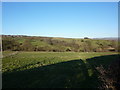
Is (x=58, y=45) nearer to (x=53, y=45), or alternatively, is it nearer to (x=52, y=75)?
(x=53, y=45)

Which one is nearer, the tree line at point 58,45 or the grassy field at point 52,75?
the grassy field at point 52,75

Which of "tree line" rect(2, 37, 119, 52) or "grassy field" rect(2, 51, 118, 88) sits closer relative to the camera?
"grassy field" rect(2, 51, 118, 88)

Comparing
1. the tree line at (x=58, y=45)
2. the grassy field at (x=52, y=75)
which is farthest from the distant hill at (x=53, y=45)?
the grassy field at (x=52, y=75)

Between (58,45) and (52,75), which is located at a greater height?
(58,45)

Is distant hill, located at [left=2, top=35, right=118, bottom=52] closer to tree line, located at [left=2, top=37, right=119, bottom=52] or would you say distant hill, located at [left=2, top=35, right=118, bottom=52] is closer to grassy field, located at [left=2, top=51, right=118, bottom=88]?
tree line, located at [left=2, top=37, right=119, bottom=52]

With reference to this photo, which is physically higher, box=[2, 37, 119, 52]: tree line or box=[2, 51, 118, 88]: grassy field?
box=[2, 37, 119, 52]: tree line

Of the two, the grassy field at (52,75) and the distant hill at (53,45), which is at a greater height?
the distant hill at (53,45)

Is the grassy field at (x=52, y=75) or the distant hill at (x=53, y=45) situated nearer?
the grassy field at (x=52, y=75)

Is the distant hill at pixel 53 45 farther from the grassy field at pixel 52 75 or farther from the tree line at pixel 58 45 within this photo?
the grassy field at pixel 52 75

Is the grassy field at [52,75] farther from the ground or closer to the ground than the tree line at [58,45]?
closer to the ground

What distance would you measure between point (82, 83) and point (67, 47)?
29240mm

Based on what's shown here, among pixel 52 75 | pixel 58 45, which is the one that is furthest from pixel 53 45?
pixel 52 75

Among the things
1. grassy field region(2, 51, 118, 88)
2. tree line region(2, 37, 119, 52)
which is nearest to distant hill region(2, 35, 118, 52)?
tree line region(2, 37, 119, 52)

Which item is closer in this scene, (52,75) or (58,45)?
(52,75)
